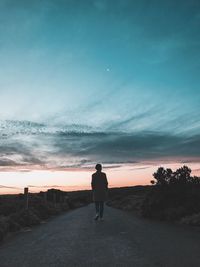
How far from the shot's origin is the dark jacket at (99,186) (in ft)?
56.1

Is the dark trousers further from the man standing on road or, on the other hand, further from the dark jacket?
the dark jacket

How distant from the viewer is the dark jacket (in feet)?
56.1

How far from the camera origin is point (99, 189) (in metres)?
17.2

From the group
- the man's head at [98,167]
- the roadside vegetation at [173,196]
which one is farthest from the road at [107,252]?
the roadside vegetation at [173,196]

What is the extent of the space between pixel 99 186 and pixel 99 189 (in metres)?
0.15

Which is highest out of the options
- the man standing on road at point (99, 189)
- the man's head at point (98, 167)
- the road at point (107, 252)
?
the man's head at point (98, 167)

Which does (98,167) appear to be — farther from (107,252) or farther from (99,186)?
(107,252)

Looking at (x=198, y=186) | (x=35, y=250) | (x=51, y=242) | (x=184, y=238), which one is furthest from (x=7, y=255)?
(x=198, y=186)

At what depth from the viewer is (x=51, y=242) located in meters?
10.6

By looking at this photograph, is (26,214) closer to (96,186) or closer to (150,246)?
(96,186)

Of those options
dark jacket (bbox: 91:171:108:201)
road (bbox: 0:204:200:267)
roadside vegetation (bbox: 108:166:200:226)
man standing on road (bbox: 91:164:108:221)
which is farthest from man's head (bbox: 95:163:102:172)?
road (bbox: 0:204:200:267)

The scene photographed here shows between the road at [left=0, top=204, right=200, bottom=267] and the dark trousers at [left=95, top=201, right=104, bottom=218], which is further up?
the dark trousers at [left=95, top=201, right=104, bottom=218]

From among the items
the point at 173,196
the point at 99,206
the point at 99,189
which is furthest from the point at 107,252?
the point at 173,196

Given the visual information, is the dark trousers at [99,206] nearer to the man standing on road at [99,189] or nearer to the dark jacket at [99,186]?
the man standing on road at [99,189]
